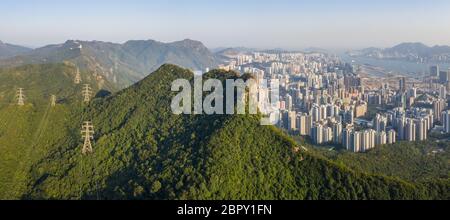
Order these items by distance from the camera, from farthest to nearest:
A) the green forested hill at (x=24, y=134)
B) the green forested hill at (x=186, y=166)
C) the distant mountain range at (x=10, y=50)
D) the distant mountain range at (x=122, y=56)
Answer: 1. the distant mountain range at (x=10, y=50)
2. the distant mountain range at (x=122, y=56)
3. the green forested hill at (x=24, y=134)
4. the green forested hill at (x=186, y=166)

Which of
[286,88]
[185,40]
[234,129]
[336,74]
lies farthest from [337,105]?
[185,40]

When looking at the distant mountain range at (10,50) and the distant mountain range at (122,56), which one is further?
the distant mountain range at (10,50)

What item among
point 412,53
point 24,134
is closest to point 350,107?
point 24,134

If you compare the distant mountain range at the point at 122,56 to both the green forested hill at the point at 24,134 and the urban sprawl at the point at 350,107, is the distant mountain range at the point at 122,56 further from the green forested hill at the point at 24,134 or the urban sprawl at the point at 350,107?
the green forested hill at the point at 24,134

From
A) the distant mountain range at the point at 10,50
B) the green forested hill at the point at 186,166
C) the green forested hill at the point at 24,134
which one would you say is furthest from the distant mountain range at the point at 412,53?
the distant mountain range at the point at 10,50

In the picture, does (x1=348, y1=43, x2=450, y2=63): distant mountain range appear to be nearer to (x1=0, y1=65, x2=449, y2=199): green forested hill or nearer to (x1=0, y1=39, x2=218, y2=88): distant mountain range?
(x1=0, y1=39, x2=218, y2=88): distant mountain range

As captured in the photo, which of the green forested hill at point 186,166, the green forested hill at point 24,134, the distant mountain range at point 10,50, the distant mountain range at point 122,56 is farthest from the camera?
the distant mountain range at point 10,50

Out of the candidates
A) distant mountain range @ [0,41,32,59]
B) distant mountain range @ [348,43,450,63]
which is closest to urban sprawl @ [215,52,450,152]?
distant mountain range @ [348,43,450,63]
